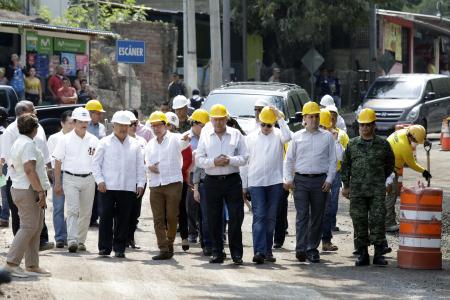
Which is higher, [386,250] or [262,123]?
[262,123]

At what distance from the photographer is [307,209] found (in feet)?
49.3

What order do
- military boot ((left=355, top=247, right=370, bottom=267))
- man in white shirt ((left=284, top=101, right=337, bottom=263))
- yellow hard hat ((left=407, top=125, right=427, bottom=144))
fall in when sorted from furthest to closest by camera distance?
yellow hard hat ((left=407, top=125, right=427, bottom=144)) < man in white shirt ((left=284, top=101, right=337, bottom=263)) < military boot ((left=355, top=247, right=370, bottom=267))

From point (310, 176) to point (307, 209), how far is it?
0.42 metres

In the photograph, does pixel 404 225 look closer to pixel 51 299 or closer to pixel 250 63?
pixel 51 299

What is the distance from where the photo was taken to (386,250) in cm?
1489

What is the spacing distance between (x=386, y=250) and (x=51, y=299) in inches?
200

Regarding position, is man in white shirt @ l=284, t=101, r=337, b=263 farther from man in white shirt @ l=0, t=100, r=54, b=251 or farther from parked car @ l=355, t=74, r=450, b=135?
parked car @ l=355, t=74, r=450, b=135

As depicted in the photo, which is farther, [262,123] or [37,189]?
[262,123]

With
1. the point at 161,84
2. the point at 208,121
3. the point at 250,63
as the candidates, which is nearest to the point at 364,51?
the point at 250,63

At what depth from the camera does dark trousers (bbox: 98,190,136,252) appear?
49.1 ft

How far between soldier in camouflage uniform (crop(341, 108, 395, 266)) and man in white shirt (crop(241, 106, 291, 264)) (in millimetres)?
891

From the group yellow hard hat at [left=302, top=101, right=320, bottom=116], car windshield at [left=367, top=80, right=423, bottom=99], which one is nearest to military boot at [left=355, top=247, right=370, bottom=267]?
yellow hard hat at [left=302, top=101, right=320, bottom=116]

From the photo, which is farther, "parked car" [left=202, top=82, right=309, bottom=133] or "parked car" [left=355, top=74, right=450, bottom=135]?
"parked car" [left=355, top=74, right=450, bottom=135]

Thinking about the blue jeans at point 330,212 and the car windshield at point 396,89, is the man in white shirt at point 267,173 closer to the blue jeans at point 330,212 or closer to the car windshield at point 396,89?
the blue jeans at point 330,212
